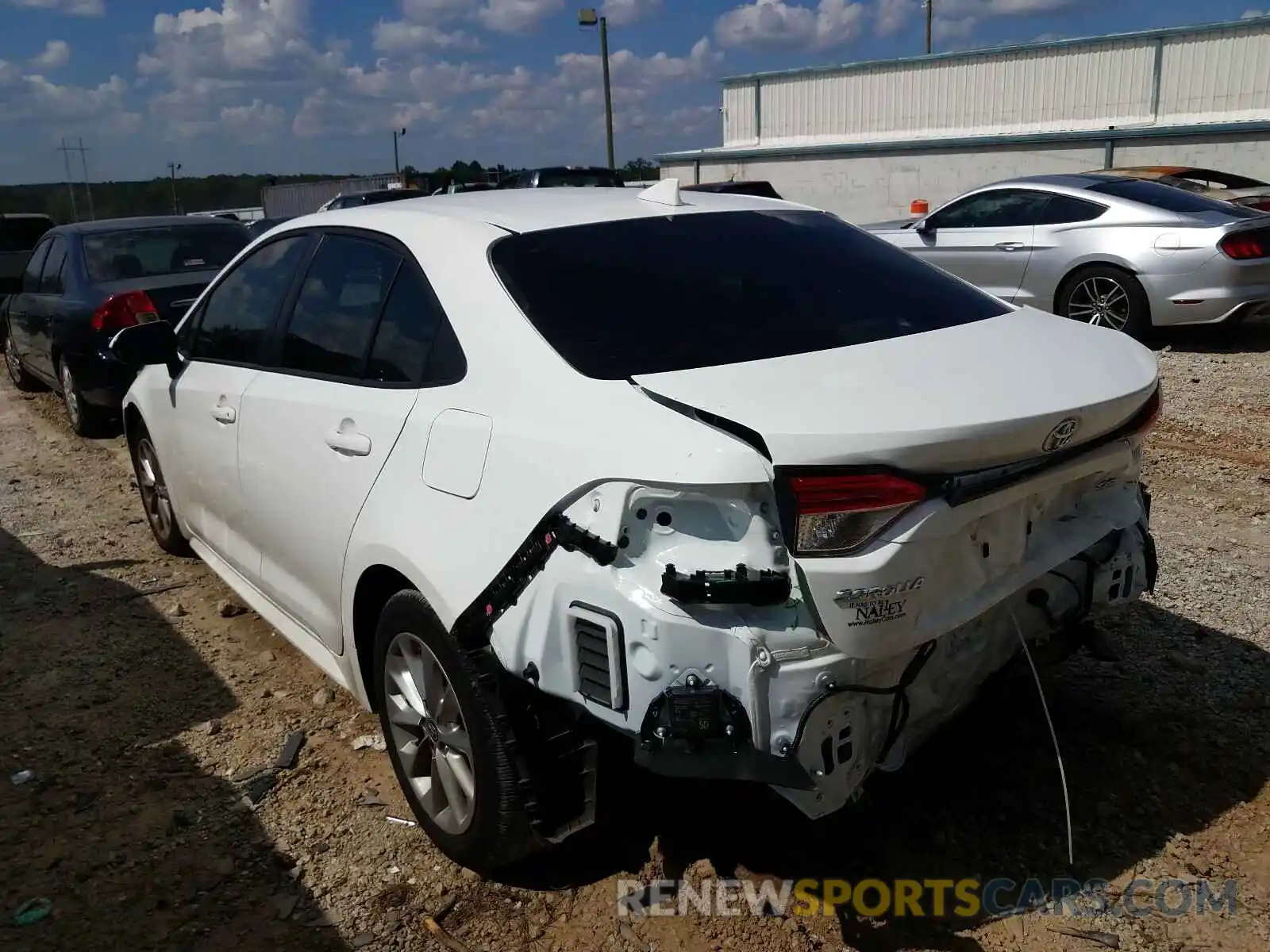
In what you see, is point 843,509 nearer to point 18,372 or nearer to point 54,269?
point 54,269

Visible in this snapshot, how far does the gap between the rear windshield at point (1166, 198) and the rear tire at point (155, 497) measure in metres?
7.96

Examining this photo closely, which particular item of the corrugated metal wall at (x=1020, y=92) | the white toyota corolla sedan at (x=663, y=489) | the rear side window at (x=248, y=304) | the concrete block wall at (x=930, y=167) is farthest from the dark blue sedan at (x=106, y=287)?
the corrugated metal wall at (x=1020, y=92)

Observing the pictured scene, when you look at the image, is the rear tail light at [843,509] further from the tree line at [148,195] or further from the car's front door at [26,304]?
the tree line at [148,195]

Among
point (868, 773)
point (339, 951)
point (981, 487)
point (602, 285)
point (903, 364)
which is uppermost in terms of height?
point (602, 285)

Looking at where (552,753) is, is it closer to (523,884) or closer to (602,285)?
(523,884)

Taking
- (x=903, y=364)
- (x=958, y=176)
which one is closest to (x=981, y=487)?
(x=903, y=364)

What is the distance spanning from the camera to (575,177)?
20.4m

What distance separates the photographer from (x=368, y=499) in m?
2.88

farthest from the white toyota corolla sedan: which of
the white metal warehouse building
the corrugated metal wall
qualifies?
the corrugated metal wall

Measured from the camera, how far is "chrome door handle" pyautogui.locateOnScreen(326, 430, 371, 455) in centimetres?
292

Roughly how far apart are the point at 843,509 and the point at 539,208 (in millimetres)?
1606

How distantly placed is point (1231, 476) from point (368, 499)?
5001mm

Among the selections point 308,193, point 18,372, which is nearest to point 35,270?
point 18,372

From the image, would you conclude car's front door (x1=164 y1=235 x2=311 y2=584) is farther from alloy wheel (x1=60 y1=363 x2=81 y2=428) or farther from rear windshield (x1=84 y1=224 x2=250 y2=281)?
alloy wheel (x1=60 y1=363 x2=81 y2=428)
